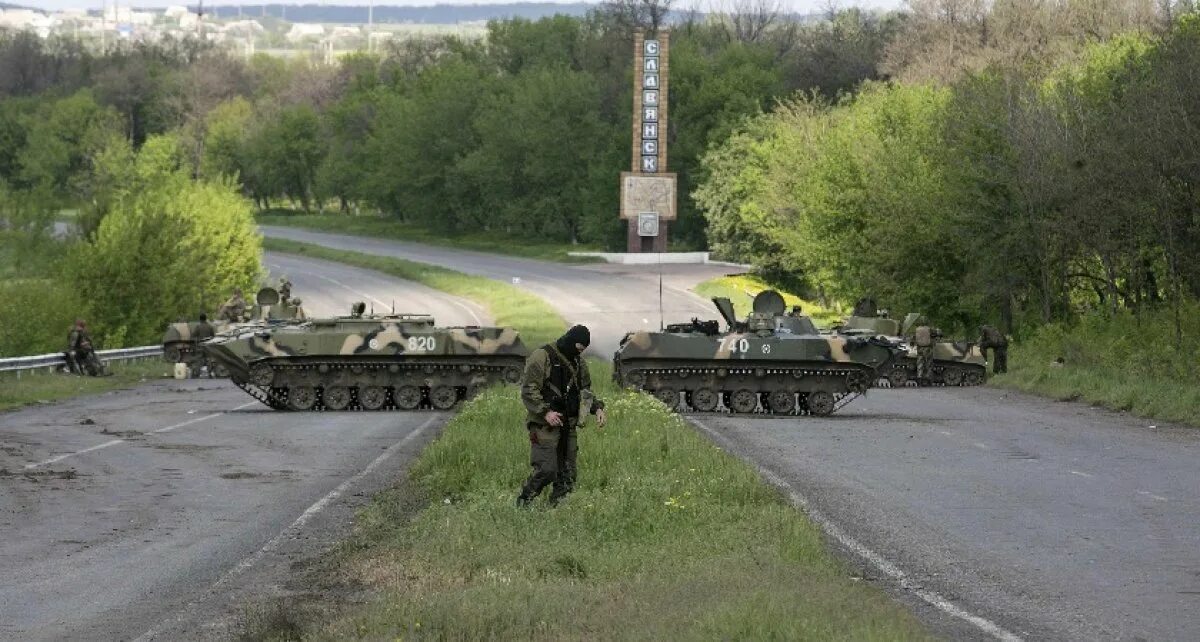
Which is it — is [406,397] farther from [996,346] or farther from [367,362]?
[996,346]

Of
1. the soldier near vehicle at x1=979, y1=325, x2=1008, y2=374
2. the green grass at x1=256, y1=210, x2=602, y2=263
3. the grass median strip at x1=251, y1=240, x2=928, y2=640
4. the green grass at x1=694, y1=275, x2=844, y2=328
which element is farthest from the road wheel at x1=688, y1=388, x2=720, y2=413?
the green grass at x1=256, y1=210, x2=602, y2=263

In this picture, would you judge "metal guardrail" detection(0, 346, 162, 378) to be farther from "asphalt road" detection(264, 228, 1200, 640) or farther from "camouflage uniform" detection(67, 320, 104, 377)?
"asphalt road" detection(264, 228, 1200, 640)

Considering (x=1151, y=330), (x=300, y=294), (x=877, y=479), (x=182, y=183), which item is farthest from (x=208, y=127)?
(x=877, y=479)

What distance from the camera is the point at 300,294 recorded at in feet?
273

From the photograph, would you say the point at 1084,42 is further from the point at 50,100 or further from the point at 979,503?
the point at 50,100

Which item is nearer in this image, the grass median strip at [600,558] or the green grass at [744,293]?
the grass median strip at [600,558]

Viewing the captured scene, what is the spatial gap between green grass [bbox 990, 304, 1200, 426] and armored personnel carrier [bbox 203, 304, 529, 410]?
11.2 m

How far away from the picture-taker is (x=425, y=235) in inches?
4641

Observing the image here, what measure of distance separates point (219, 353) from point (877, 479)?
16.1m

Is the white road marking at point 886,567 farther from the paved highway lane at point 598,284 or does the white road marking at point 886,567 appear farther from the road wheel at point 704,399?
the paved highway lane at point 598,284

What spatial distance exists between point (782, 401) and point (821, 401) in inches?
27.9

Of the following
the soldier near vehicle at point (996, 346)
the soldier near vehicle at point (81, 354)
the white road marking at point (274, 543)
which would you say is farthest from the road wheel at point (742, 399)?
the soldier near vehicle at point (81, 354)

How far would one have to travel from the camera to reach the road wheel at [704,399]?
34.2m

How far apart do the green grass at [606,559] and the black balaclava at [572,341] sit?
1267mm
